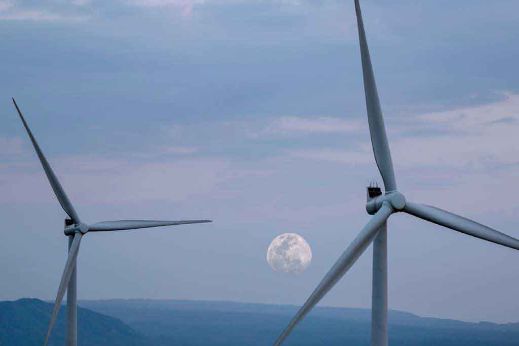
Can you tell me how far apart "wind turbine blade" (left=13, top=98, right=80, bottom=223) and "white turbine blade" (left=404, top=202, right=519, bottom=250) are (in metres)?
28.3

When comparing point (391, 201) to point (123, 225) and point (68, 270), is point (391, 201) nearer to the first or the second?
point (68, 270)

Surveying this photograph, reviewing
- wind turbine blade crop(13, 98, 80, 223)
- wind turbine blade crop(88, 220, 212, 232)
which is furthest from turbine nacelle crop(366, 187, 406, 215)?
wind turbine blade crop(13, 98, 80, 223)

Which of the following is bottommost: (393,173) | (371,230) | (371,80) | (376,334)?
(376,334)

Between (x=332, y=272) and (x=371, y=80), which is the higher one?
(x=371, y=80)

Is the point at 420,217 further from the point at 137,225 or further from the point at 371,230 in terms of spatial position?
the point at 137,225

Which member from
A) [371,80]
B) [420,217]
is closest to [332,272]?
[420,217]

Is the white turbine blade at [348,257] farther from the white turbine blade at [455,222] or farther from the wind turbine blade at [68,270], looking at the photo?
the wind turbine blade at [68,270]

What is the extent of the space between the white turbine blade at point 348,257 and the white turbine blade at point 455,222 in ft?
4.85

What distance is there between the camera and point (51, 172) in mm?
70250

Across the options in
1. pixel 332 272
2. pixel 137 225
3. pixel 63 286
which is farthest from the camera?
pixel 137 225

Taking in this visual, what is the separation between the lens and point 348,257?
48.7m

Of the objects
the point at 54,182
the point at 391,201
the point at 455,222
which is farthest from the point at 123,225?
the point at 455,222

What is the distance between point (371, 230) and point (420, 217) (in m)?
3.40

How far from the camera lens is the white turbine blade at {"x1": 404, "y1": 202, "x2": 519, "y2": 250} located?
5059cm
